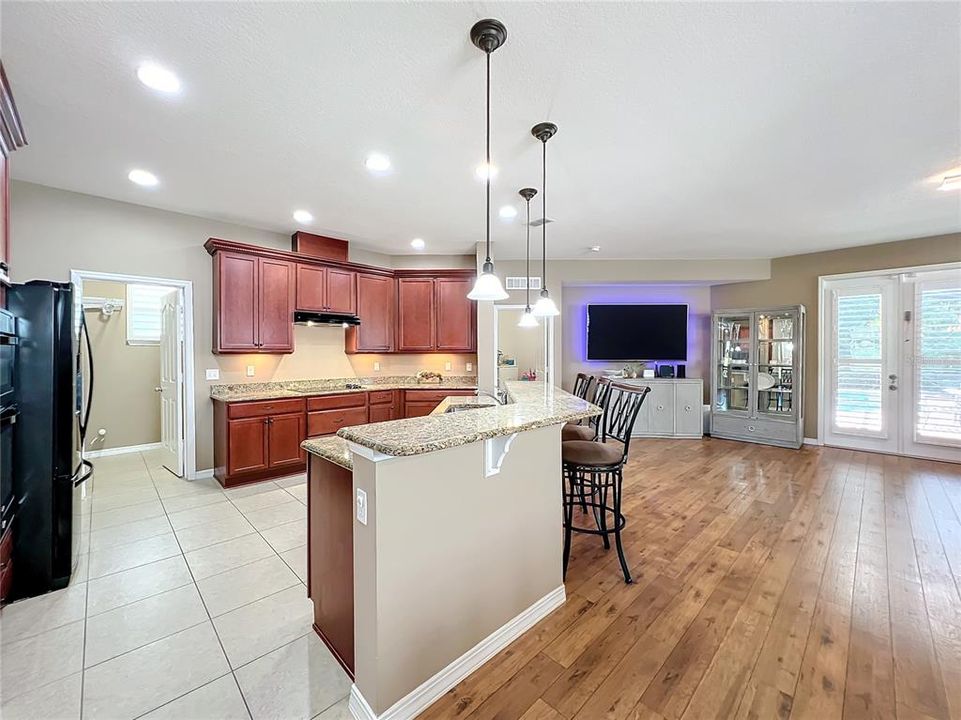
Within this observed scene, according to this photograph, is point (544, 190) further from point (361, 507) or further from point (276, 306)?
point (276, 306)

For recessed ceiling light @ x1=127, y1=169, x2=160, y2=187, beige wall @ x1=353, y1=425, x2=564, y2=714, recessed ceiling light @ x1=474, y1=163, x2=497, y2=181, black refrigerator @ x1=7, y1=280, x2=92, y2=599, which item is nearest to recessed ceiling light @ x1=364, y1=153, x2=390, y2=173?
recessed ceiling light @ x1=474, y1=163, x2=497, y2=181

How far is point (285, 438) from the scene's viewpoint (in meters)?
4.18

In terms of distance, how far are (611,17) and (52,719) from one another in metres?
3.46

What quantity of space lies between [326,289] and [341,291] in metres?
0.19

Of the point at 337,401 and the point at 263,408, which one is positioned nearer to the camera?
the point at 263,408

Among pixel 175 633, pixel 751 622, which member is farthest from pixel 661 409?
pixel 175 633

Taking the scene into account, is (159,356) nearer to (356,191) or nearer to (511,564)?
(356,191)

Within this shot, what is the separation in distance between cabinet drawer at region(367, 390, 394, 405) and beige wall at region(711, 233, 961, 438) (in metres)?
5.38

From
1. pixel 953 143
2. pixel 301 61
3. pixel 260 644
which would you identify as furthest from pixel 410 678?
pixel 953 143

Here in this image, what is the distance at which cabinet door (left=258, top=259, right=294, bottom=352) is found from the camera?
4.31 metres

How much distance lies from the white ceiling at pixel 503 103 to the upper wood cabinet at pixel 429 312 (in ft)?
5.56

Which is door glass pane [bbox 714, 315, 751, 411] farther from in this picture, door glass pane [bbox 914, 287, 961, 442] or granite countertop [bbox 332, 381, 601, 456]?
granite countertop [bbox 332, 381, 601, 456]

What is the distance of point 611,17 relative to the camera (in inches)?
63.0

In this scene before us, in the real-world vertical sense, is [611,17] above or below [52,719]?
above
